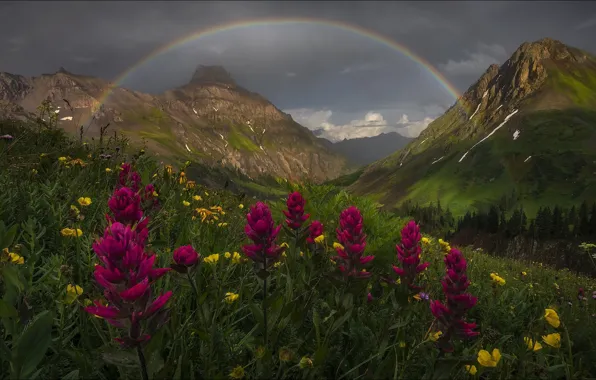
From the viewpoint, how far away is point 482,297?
5.60m

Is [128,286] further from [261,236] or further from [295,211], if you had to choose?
[295,211]

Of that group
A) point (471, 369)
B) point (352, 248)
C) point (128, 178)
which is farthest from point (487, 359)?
point (128, 178)

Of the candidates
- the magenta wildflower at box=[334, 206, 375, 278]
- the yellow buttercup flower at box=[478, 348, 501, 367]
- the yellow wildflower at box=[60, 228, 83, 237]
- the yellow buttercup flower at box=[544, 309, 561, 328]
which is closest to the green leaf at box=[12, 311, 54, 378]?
the yellow wildflower at box=[60, 228, 83, 237]

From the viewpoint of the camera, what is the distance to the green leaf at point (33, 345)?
67.3 inches

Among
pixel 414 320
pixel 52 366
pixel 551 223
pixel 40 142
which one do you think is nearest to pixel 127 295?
pixel 52 366

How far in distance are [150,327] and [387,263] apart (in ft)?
15.2

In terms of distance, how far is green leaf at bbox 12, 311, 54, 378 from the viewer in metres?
1.71

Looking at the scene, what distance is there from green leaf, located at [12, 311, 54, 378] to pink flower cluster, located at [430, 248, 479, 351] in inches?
93.0

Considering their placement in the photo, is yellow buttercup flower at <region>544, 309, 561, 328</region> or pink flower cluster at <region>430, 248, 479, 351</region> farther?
yellow buttercup flower at <region>544, 309, 561, 328</region>

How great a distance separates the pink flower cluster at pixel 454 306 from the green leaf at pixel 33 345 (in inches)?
93.0

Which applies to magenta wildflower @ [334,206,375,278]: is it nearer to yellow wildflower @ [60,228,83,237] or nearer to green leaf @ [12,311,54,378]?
green leaf @ [12,311,54,378]

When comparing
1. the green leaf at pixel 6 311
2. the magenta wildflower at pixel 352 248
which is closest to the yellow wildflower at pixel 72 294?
the green leaf at pixel 6 311

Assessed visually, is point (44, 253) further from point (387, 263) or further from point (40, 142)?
point (40, 142)

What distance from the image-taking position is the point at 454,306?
2.77m
